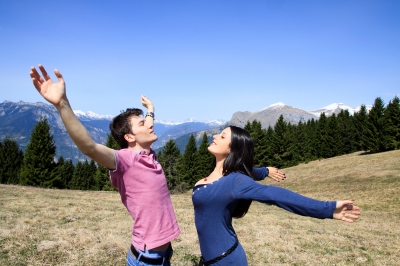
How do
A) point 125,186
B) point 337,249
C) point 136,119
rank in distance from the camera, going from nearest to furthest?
point 125,186 < point 136,119 < point 337,249

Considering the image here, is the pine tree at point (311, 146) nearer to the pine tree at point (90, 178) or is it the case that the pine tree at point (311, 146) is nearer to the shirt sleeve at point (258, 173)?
the pine tree at point (90, 178)

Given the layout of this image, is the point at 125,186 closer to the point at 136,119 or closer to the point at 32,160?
the point at 136,119

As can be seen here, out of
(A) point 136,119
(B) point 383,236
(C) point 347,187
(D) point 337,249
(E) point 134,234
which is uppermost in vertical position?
(A) point 136,119

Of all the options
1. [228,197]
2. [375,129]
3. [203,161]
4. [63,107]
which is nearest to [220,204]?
[228,197]

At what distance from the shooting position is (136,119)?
3.35 m

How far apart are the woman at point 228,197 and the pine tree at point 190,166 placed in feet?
175

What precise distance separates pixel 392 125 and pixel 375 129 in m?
3.26

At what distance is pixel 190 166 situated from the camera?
58625mm

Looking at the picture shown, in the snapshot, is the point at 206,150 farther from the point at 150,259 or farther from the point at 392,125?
the point at 150,259

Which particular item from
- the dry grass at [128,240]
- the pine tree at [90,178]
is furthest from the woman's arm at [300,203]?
the pine tree at [90,178]

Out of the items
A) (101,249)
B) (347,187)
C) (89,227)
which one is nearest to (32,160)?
(89,227)

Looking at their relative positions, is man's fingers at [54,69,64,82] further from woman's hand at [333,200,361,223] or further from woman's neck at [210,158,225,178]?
woman's hand at [333,200,361,223]

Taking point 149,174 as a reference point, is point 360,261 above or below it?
below

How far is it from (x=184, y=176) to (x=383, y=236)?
4771 cm
